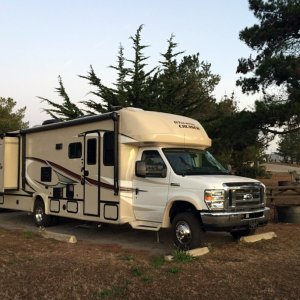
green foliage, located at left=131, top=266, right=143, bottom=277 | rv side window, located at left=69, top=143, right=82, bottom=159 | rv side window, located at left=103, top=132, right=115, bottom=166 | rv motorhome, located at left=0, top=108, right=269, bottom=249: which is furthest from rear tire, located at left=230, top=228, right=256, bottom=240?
rv side window, located at left=69, top=143, right=82, bottom=159

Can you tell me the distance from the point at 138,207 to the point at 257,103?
378 inches

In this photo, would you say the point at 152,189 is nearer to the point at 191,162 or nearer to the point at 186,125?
the point at 191,162

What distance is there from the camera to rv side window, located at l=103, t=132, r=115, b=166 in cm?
Answer: 1100

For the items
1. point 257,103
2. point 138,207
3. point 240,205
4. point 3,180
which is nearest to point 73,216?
point 138,207

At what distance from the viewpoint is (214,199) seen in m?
9.26

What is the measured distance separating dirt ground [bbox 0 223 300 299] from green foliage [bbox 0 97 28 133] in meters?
33.2

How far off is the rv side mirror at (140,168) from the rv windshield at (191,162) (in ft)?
1.77

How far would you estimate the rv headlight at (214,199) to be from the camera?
924 cm

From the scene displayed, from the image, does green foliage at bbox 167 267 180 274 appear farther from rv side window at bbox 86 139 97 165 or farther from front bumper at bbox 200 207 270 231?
rv side window at bbox 86 139 97 165

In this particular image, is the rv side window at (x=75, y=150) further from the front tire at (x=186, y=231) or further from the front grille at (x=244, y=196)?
the front grille at (x=244, y=196)

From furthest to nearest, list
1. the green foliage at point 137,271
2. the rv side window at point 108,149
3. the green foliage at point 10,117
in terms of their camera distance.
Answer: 1. the green foliage at point 10,117
2. the rv side window at point 108,149
3. the green foliage at point 137,271

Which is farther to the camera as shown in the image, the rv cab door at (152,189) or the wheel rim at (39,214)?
the wheel rim at (39,214)

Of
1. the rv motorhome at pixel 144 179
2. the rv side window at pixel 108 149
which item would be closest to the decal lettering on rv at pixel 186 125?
the rv motorhome at pixel 144 179

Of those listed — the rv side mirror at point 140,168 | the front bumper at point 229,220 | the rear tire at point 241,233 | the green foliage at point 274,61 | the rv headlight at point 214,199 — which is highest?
the green foliage at point 274,61
